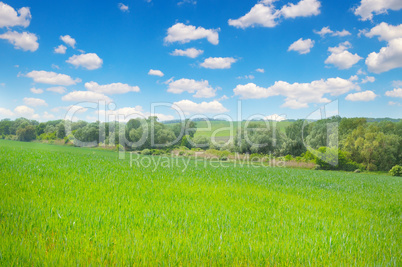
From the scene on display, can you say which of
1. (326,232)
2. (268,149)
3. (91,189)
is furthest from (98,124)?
(326,232)

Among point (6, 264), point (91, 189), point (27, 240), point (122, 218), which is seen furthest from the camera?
point (91, 189)

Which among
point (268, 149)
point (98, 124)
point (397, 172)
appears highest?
point (98, 124)

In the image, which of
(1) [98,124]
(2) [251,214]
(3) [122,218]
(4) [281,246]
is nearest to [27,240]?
(3) [122,218]

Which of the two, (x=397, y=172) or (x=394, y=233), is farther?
(x=397, y=172)

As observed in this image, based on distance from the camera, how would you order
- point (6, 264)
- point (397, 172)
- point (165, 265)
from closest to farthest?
point (6, 264), point (165, 265), point (397, 172)

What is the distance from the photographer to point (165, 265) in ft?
9.69

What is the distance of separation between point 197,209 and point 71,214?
103 inches

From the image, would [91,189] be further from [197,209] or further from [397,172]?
[397,172]

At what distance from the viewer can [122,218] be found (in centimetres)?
443

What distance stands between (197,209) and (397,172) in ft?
181

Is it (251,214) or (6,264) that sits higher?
(6,264)

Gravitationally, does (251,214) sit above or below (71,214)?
below

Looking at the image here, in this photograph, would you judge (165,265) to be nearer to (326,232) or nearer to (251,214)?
(251,214)

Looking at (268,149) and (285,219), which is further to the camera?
(268,149)
